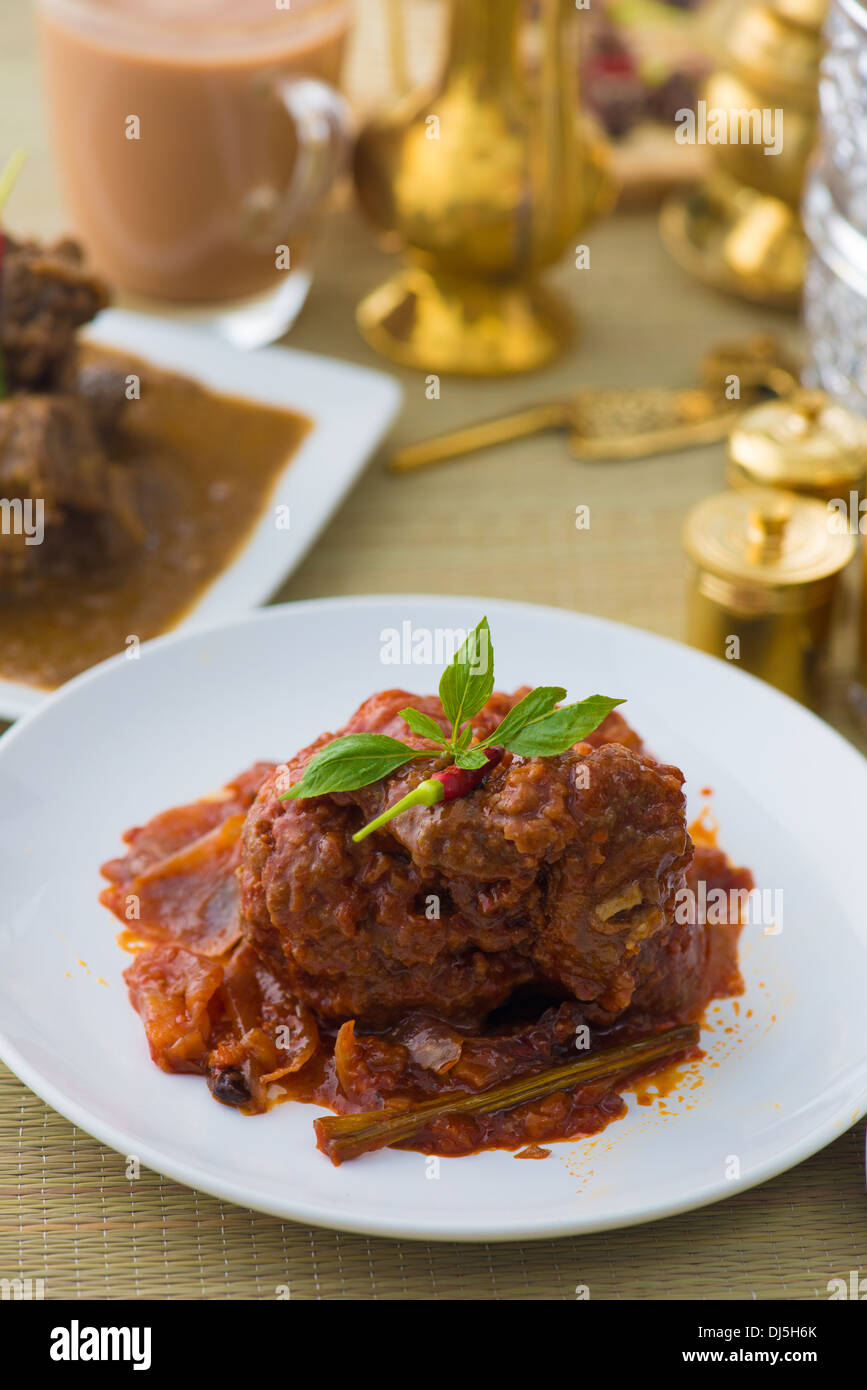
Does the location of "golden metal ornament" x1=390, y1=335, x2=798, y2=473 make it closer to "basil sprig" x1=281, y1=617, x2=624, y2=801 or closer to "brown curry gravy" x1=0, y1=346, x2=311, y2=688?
"brown curry gravy" x1=0, y1=346, x2=311, y2=688

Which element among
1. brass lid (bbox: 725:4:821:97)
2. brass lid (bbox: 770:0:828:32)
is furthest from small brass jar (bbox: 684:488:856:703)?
brass lid (bbox: 770:0:828:32)

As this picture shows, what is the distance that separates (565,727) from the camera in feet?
7.92

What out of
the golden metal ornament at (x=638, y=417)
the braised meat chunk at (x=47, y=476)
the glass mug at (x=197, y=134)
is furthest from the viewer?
the golden metal ornament at (x=638, y=417)

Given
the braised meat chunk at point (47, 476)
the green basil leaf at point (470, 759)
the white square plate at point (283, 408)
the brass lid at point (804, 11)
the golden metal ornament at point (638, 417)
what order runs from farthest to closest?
the brass lid at point (804, 11), the golden metal ornament at point (638, 417), the white square plate at point (283, 408), the braised meat chunk at point (47, 476), the green basil leaf at point (470, 759)

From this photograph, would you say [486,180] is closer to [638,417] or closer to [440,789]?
[638,417]

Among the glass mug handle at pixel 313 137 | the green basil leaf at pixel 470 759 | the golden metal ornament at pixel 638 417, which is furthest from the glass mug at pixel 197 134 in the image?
the green basil leaf at pixel 470 759

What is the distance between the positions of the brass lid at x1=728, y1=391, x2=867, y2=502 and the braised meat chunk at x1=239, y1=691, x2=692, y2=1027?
1.48 metres

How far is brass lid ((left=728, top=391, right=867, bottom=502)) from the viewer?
3.81 metres

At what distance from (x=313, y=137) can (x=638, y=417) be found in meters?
1.26

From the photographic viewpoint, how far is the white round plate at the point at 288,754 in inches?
91.6

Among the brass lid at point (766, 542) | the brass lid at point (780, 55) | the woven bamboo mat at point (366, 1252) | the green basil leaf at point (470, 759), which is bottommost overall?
the woven bamboo mat at point (366, 1252)

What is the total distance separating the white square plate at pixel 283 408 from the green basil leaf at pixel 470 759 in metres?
1.42

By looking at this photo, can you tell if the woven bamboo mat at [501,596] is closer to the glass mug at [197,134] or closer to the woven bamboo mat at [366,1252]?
the woven bamboo mat at [366,1252]

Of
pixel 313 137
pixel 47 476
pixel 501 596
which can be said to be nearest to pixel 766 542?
pixel 501 596
